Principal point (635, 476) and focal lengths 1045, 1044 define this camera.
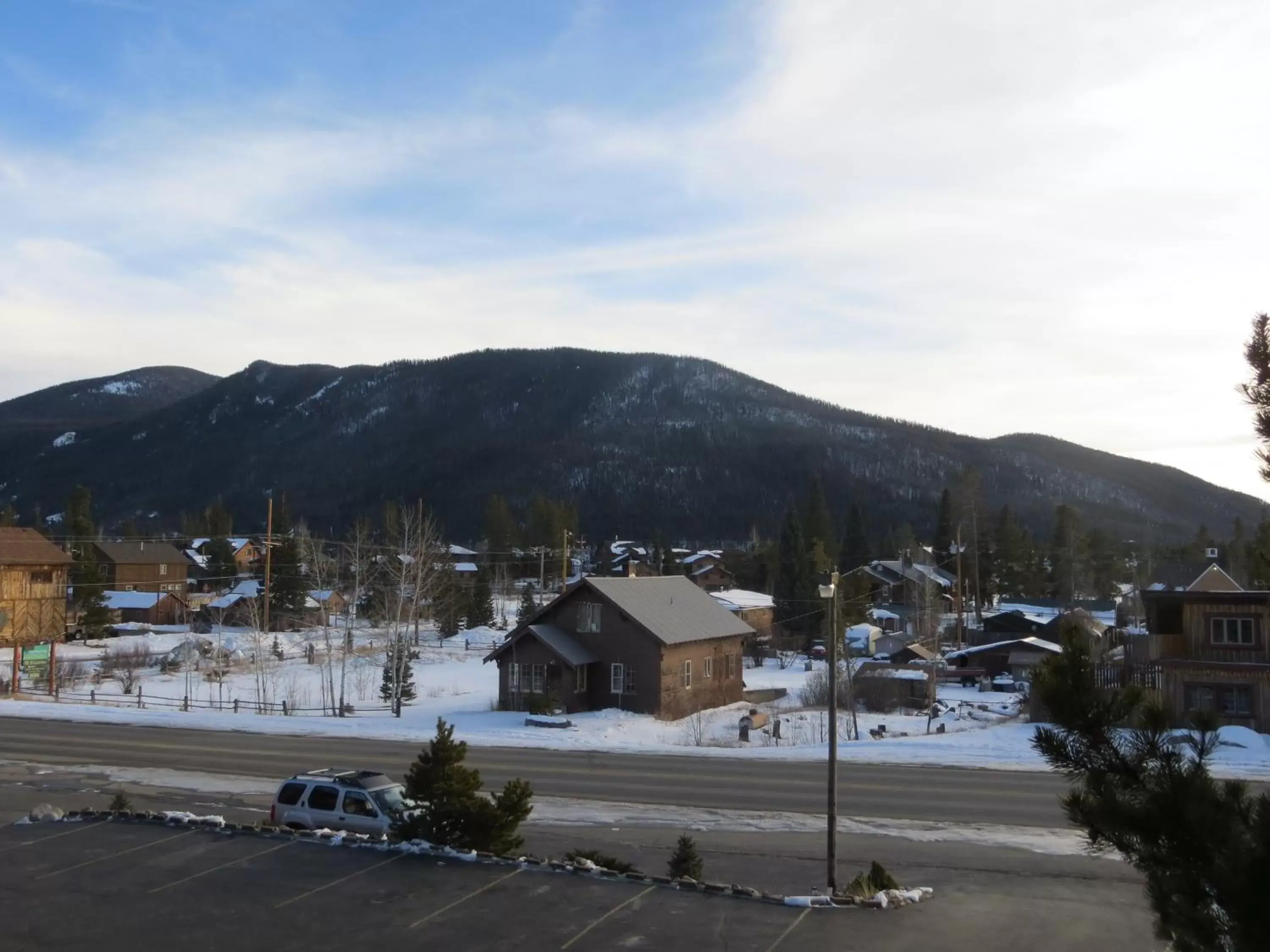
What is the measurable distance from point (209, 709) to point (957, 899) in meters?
35.7

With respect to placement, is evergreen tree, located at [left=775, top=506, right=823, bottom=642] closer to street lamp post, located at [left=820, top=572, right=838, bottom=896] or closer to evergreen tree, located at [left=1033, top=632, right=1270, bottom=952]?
street lamp post, located at [left=820, top=572, right=838, bottom=896]

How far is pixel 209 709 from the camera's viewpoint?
A: 4281 cm

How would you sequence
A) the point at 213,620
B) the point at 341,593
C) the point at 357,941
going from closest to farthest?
the point at 357,941, the point at 341,593, the point at 213,620

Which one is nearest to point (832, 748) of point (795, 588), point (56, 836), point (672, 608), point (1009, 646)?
point (56, 836)

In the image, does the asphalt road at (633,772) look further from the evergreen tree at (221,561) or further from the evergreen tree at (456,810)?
the evergreen tree at (221,561)

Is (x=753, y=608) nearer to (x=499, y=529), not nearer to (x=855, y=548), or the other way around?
(x=855, y=548)

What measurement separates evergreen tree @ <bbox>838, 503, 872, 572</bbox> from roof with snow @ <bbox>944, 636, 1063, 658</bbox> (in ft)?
133

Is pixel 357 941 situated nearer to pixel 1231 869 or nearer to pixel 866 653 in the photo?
pixel 1231 869

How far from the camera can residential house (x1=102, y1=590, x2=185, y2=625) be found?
289 feet

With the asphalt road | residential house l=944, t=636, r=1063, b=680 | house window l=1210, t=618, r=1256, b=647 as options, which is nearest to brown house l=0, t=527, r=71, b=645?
the asphalt road

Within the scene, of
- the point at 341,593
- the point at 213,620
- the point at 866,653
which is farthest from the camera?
the point at 213,620

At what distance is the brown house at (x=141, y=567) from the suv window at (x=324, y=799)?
8275 cm

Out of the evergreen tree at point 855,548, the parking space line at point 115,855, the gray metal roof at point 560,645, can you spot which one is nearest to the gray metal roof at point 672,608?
the gray metal roof at point 560,645

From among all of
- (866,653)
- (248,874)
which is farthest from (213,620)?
(248,874)
